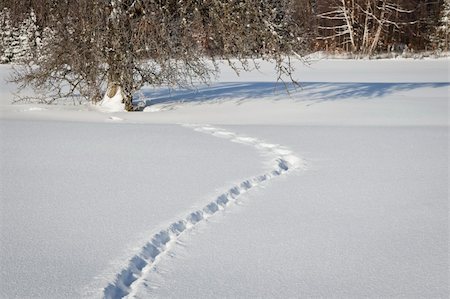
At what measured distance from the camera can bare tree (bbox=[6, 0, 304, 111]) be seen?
1020 cm

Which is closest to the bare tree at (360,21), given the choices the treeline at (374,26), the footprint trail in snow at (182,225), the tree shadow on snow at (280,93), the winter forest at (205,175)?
the treeline at (374,26)

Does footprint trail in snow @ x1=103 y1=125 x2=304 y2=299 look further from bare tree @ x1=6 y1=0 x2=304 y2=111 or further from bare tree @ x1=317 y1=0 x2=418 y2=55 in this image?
bare tree @ x1=317 y1=0 x2=418 y2=55

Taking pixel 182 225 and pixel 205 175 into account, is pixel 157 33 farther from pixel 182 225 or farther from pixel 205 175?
pixel 182 225

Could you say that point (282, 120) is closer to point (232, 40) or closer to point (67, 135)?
point (232, 40)

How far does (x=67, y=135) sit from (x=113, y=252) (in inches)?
192

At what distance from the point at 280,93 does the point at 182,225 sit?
10.6 m

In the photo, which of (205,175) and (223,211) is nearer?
(223,211)

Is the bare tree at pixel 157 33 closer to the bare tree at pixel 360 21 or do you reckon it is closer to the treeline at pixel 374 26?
the treeline at pixel 374 26

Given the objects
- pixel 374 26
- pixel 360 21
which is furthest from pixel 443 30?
pixel 360 21

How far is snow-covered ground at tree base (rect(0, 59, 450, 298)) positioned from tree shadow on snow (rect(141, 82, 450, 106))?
4.09 meters

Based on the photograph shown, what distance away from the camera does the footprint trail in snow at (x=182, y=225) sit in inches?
114

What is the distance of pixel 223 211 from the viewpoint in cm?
421

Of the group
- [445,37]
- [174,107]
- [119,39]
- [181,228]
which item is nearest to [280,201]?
[181,228]

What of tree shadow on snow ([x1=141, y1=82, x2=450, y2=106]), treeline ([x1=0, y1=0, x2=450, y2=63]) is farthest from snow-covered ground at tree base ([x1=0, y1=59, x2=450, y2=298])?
treeline ([x1=0, y1=0, x2=450, y2=63])
